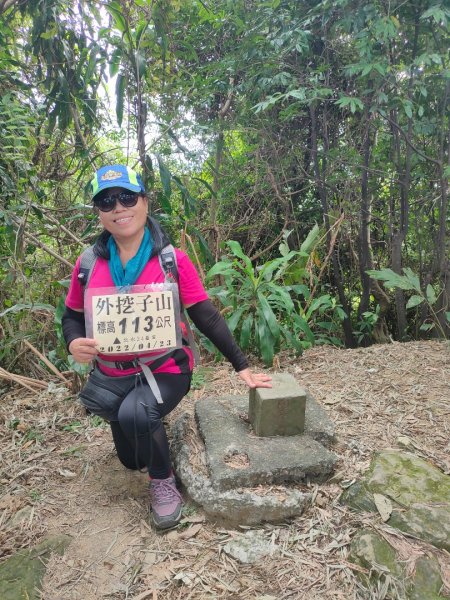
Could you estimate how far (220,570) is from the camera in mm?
1369

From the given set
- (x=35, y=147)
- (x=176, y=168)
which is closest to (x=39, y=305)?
(x=35, y=147)

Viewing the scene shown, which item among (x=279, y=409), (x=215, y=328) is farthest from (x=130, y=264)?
(x=279, y=409)

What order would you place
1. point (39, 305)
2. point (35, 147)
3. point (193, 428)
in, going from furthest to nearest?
point (35, 147) < point (39, 305) < point (193, 428)

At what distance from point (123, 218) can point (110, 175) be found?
159 millimetres

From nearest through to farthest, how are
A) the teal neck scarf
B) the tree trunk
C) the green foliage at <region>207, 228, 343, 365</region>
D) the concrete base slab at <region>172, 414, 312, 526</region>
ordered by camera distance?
the concrete base slab at <region>172, 414, 312, 526</region>, the teal neck scarf, the green foliage at <region>207, 228, 343, 365</region>, the tree trunk

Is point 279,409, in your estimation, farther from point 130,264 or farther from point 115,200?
point 115,200

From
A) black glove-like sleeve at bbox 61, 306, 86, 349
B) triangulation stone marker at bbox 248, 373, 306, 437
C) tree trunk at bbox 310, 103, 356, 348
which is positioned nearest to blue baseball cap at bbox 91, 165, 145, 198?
black glove-like sleeve at bbox 61, 306, 86, 349

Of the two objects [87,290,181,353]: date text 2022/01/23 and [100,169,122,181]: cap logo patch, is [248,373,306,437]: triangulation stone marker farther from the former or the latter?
[100,169,122,181]: cap logo patch

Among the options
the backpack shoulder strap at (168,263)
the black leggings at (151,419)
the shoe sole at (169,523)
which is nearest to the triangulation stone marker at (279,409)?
the black leggings at (151,419)

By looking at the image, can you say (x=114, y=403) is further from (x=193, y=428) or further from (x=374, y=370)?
(x=374, y=370)

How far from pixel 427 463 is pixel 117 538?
49.0 inches

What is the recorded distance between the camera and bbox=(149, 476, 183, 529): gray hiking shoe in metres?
1.56

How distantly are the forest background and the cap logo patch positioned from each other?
0.76 meters

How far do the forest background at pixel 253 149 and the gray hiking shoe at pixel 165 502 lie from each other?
1003mm
